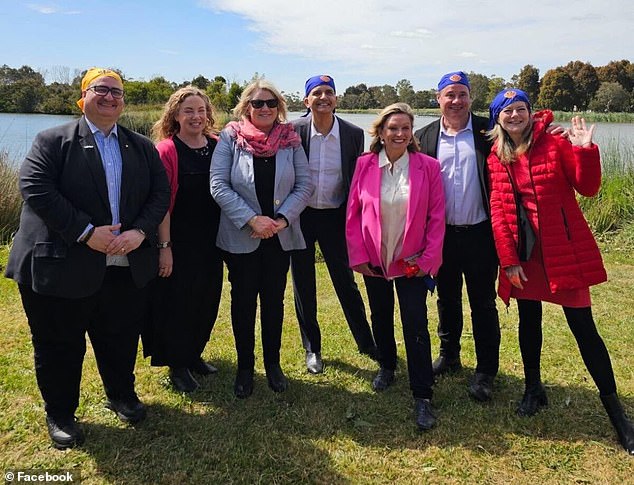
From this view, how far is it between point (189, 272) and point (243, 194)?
696 mm

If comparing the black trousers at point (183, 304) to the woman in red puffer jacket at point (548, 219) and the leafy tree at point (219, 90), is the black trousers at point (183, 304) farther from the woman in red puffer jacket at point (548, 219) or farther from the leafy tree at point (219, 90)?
the leafy tree at point (219, 90)

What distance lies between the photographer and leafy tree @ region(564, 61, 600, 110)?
141ft

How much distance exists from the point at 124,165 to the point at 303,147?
4.77ft

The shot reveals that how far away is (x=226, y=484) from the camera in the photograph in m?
2.68

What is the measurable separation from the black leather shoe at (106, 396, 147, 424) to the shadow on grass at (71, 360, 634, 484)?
0.18 feet

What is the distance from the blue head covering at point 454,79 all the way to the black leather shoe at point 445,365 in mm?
2035

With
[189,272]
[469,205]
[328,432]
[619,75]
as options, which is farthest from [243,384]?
[619,75]

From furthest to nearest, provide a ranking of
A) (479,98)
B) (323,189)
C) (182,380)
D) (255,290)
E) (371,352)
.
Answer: (479,98)
(371,352)
(323,189)
(182,380)
(255,290)

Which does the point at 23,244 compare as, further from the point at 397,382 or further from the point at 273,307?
the point at 397,382

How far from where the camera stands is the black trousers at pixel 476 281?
11.1ft

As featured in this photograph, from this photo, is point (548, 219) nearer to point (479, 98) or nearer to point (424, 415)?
point (424, 415)

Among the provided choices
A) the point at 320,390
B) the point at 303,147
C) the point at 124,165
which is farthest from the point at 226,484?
the point at 303,147

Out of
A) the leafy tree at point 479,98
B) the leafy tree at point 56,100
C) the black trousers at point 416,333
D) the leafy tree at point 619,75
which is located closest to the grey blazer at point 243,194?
→ the black trousers at point 416,333

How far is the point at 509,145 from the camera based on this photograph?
314cm
